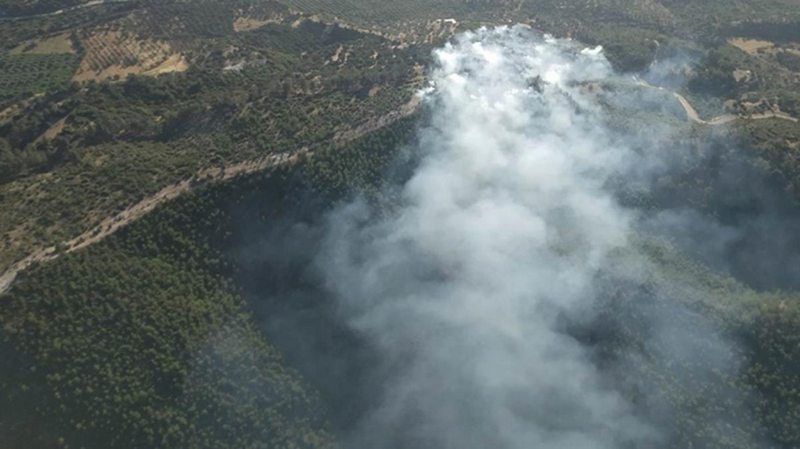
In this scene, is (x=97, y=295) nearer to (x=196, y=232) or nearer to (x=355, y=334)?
(x=196, y=232)

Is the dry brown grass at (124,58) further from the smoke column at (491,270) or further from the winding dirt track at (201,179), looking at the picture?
the smoke column at (491,270)

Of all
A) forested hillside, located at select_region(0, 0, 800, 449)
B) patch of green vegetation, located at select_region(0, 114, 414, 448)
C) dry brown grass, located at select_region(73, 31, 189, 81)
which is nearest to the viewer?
patch of green vegetation, located at select_region(0, 114, 414, 448)

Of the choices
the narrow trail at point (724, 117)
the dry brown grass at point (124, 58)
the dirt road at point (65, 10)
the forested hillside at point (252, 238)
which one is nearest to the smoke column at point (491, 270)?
the forested hillside at point (252, 238)

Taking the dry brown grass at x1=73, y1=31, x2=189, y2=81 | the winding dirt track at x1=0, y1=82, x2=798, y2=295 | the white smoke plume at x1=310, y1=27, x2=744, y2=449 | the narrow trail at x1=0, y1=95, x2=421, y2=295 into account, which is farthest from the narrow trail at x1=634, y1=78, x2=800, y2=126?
the dry brown grass at x1=73, y1=31, x2=189, y2=81

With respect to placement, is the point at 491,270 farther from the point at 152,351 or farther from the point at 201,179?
the point at 152,351

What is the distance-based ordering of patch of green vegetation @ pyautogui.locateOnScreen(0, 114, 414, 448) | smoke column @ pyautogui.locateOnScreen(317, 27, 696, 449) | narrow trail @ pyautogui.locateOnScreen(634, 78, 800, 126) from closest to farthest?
patch of green vegetation @ pyautogui.locateOnScreen(0, 114, 414, 448) < smoke column @ pyautogui.locateOnScreen(317, 27, 696, 449) < narrow trail @ pyautogui.locateOnScreen(634, 78, 800, 126)

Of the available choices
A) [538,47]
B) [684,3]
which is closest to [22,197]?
[538,47]

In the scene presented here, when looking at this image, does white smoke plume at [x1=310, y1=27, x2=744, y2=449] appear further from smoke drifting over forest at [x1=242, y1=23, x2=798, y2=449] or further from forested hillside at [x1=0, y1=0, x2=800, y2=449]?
forested hillside at [x1=0, y1=0, x2=800, y2=449]
